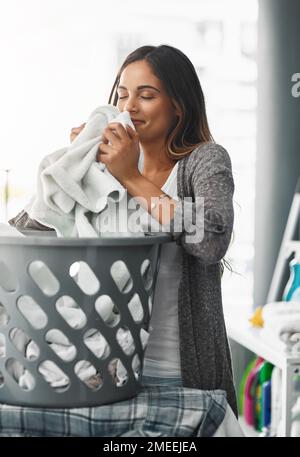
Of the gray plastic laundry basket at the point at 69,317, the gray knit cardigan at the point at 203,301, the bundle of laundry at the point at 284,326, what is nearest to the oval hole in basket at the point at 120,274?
the gray plastic laundry basket at the point at 69,317

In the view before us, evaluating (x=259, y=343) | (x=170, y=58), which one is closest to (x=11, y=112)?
(x=259, y=343)

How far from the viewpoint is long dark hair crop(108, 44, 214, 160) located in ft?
3.10

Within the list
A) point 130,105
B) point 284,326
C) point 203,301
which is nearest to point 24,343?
point 203,301

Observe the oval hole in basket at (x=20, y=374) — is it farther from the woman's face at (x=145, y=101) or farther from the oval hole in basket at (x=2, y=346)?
the woman's face at (x=145, y=101)

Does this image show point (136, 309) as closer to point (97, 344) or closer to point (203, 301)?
point (97, 344)

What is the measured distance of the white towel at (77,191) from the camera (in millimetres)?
767

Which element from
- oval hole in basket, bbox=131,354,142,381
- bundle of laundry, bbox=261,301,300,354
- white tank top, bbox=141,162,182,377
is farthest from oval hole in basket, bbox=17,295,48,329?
bundle of laundry, bbox=261,301,300,354

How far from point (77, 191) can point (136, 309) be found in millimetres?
155

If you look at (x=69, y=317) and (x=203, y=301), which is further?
(x=203, y=301)

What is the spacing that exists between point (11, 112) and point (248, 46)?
962 mm

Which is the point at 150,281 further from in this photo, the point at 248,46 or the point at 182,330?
the point at 248,46

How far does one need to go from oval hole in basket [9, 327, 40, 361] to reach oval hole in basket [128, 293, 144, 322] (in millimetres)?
111
